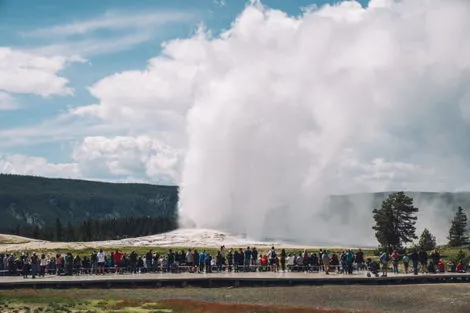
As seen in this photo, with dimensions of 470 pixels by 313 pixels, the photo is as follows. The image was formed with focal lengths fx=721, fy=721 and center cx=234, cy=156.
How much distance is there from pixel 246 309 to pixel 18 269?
21116mm

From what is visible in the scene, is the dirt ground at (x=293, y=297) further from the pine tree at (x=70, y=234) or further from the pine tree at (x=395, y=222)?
the pine tree at (x=70, y=234)

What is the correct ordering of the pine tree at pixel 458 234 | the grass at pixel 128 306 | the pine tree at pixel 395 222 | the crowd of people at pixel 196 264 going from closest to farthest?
the grass at pixel 128 306
the crowd of people at pixel 196 264
the pine tree at pixel 395 222
the pine tree at pixel 458 234

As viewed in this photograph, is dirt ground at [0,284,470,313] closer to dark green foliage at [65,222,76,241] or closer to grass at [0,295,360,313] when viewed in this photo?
grass at [0,295,360,313]

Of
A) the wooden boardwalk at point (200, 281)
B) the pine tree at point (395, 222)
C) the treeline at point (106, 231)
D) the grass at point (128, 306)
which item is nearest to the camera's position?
the grass at point (128, 306)

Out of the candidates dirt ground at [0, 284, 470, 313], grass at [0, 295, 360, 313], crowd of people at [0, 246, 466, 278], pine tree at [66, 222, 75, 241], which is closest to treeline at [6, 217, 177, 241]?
pine tree at [66, 222, 75, 241]

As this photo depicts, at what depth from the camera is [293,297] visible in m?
40.1

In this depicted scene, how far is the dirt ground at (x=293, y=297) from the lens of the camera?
119 feet

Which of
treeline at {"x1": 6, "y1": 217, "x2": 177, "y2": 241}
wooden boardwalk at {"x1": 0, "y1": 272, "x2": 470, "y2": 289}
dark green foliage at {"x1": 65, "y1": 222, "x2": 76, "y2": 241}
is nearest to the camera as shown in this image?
wooden boardwalk at {"x1": 0, "y1": 272, "x2": 470, "y2": 289}

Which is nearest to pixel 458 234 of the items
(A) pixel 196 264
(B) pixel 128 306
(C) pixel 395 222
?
(C) pixel 395 222

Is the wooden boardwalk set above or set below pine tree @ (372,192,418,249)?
below

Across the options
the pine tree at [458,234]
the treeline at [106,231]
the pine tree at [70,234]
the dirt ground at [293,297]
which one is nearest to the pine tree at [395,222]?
the pine tree at [458,234]

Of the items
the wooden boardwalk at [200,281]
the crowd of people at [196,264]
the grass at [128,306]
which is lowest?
the grass at [128,306]

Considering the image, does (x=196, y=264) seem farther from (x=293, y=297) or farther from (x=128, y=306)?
(x=128, y=306)

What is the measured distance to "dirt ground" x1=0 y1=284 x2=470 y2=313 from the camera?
36375 mm
